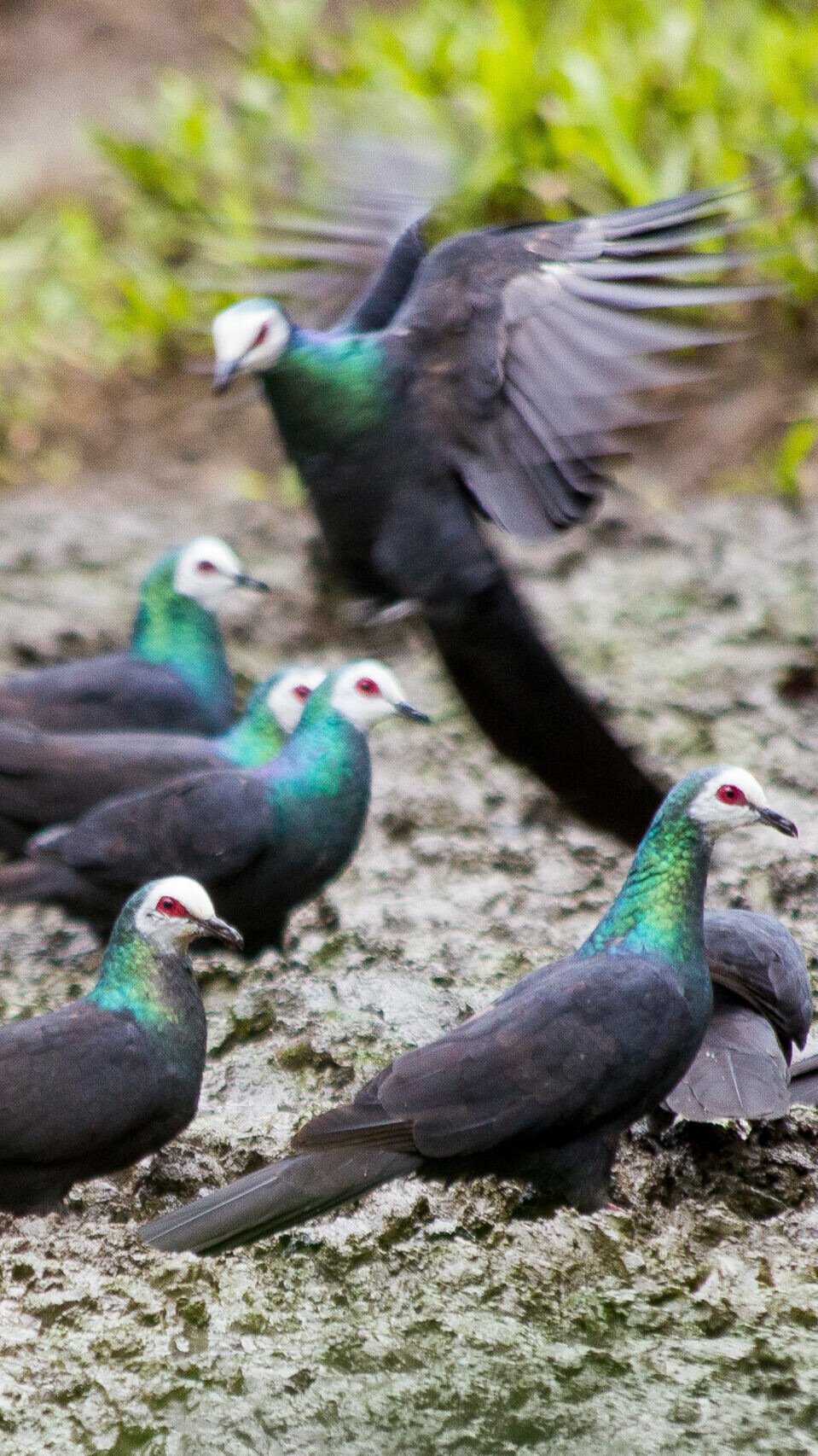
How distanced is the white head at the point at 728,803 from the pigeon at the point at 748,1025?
1.08ft

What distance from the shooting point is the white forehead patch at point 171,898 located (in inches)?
142

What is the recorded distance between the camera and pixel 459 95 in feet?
26.5

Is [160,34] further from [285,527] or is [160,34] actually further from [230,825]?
[230,825]

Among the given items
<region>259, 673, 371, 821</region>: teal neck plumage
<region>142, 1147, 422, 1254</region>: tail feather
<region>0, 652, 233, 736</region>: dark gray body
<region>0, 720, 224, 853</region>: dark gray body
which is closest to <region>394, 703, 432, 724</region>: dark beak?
<region>259, 673, 371, 821</region>: teal neck plumage

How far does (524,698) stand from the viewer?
154 inches

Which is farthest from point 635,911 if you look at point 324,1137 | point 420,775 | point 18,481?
point 18,481

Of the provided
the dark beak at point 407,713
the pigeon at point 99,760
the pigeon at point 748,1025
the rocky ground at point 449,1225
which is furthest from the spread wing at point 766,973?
the pigeon at point 99,760

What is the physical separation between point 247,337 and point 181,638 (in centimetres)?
167

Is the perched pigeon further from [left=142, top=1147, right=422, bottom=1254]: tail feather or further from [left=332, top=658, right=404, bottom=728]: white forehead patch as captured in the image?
[left=332, top=658, right=404, bottom=728]: white forehead patch

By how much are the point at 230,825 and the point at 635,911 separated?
3.94 ft

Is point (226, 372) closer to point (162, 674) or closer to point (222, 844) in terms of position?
point (222, 844)

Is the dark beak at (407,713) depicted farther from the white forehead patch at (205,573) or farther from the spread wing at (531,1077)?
the spread wing at (531,1077)

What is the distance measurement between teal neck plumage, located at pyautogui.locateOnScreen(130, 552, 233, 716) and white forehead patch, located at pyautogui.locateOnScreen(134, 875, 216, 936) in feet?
5.65

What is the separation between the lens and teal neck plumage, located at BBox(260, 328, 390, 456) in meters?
3.93
